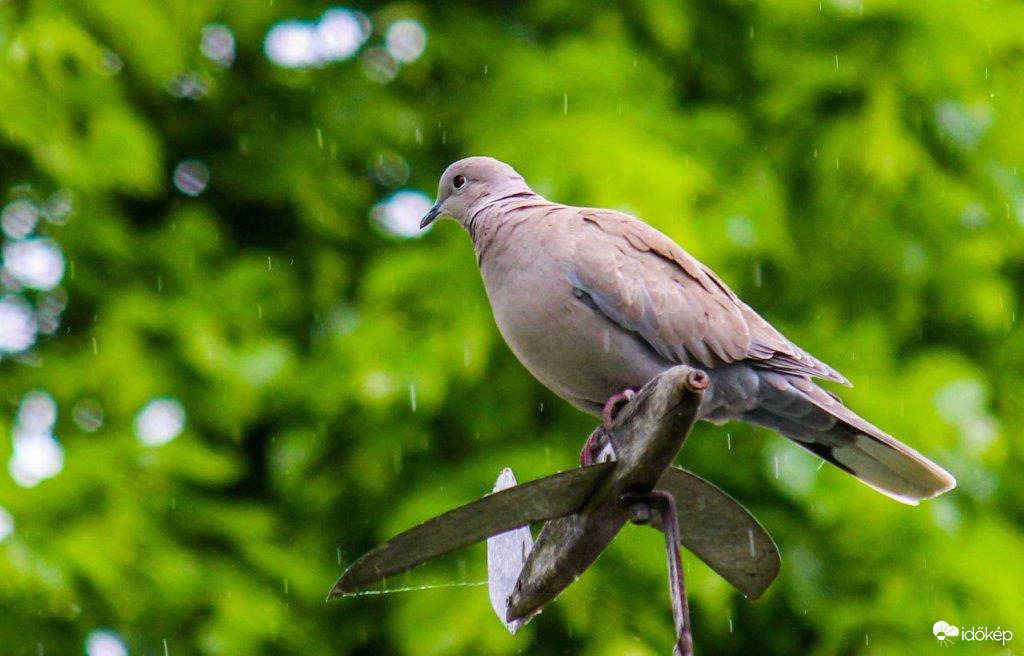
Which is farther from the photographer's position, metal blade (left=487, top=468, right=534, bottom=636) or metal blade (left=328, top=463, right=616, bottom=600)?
metal blade (left=487, top=468, right=534, bottom=636)

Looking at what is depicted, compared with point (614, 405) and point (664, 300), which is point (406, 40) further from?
point (614, 405)

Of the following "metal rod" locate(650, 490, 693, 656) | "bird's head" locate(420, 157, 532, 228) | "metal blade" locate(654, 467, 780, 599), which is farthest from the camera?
"bird's head" locate(420, 157, 532, 228)

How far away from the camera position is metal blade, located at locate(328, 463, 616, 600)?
6.29 feet

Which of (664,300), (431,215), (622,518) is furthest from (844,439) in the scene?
(431,215)

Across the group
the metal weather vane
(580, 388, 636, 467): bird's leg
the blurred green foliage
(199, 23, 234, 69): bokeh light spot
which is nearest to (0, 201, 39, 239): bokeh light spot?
the blurred green foliage

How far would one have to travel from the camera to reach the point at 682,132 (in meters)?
4.61

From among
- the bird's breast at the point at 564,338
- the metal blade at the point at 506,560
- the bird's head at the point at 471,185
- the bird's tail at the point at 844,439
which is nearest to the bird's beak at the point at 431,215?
the bird's head at the point at 471,185

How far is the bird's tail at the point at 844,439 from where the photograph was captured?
2.86m

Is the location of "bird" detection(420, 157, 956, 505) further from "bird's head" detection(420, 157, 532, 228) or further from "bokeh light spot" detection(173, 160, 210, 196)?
"bokeh light spot" detection(173, 160, 210, 196)

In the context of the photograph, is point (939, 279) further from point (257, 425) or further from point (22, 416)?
point (22, 416)

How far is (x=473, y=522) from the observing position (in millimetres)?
1949

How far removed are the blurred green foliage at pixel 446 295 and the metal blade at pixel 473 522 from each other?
2.00 meters

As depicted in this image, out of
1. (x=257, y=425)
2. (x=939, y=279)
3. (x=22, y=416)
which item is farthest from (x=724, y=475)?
(x=22, y=416)

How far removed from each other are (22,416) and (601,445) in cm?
273
